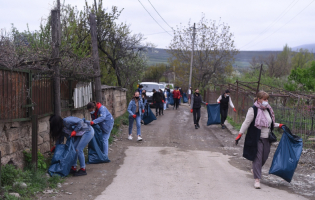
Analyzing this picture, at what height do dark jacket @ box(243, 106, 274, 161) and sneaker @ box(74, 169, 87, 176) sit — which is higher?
dark jacket @ box(243, 106, 274, 161)

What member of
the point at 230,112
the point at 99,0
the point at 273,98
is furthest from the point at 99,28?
the point at 273,98

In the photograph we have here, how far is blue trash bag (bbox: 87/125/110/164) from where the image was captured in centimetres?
780

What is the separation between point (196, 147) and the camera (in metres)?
10.4

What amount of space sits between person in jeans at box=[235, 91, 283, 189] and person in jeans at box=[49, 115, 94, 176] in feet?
10.3

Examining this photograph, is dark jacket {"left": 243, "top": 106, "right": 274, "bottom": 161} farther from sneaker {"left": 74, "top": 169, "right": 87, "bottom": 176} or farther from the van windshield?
the van windshield

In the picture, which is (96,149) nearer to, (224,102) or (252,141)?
(252,141)

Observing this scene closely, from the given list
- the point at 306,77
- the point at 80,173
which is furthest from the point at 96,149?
the point at 306,77

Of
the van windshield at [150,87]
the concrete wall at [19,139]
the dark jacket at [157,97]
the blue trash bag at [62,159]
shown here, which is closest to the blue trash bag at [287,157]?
the blue trash bag at [62,159]

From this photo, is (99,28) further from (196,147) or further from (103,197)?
(103,197)

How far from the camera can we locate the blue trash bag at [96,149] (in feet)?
25.6

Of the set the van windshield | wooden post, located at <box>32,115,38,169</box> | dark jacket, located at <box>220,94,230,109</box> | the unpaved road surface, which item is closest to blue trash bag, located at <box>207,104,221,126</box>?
dark jacket, located at <box>220,94,230,109</box>

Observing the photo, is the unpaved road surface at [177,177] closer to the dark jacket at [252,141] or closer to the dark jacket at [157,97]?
the dark jacket at [252,141]

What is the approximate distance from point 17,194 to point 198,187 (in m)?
3.02

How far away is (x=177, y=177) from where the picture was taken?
6.64 meters
